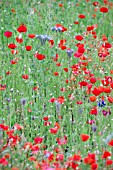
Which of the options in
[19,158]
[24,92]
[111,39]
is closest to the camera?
[19,158]

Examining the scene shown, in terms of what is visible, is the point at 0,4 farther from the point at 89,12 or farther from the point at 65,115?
the point at 65,115

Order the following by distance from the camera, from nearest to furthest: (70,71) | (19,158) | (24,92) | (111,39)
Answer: (19,158) < (24,92) < (70,71) < (111,39)

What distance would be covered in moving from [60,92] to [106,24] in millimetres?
2831

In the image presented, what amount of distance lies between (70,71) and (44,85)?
0.40 meters

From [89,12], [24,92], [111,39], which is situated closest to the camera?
[24,92]

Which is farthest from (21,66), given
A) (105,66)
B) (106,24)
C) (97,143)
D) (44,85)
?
(106,24)

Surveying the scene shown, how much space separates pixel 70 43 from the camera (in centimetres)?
615

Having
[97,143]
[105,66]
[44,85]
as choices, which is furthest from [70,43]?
[97,143]

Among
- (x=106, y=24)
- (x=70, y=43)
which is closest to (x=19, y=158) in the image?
(x=70, y=43)

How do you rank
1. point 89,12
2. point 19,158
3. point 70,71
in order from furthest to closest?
point 89,12
point 70,71
point 19,158

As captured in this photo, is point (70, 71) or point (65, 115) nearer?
point (65, 115)

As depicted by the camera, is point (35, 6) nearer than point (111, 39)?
No

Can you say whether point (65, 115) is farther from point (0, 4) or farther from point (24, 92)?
point (0, 4)

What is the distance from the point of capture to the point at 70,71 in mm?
5418
